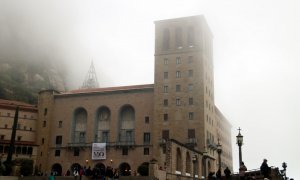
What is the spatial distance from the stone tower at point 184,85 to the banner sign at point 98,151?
30.2 ft

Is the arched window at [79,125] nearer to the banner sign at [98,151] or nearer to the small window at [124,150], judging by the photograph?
the banner sign at [98,151]

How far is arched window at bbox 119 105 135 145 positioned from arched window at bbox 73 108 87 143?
23.2ft

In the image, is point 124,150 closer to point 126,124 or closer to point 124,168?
point 124,168

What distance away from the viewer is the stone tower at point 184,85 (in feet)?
193

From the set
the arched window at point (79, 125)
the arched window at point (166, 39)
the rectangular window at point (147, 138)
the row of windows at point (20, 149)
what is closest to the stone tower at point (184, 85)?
the arched window at point (166, 39)

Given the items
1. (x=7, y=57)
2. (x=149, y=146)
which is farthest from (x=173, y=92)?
(x=7, y=57)

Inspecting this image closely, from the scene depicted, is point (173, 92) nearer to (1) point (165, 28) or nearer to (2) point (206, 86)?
(2) point (206, 86)

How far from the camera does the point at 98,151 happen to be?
206 feet

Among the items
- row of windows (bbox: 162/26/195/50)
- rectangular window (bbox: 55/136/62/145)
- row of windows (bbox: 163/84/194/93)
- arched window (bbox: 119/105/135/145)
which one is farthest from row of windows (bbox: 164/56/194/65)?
rectangular window (bbox: 55/136/62/145)

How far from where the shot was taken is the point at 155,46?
66250 millimetres

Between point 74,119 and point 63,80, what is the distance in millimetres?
81146

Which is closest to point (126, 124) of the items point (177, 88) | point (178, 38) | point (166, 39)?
point (177, 88)

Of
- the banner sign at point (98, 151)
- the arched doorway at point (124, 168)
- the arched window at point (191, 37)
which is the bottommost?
the arched doorway at point (124, 168)

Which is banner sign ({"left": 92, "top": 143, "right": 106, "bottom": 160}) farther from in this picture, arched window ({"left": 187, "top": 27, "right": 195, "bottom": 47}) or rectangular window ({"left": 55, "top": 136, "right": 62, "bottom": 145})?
arched window ({"left": 187, "top": 27, "right": 195, "bottom": 47})
